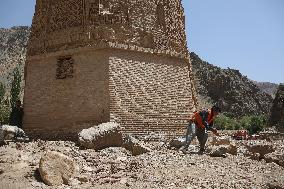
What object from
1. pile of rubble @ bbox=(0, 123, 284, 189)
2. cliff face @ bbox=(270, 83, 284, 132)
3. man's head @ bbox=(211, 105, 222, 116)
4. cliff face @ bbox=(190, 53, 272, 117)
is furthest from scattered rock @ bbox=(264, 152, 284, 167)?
cliff face @ bbox=(190, 53, 272, 117)

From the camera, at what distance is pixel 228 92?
53.7 metres

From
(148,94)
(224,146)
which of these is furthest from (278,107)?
(224,146)

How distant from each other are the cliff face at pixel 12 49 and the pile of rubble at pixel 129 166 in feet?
170

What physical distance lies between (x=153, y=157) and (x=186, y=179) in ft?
4.96

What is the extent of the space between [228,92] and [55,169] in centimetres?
4976

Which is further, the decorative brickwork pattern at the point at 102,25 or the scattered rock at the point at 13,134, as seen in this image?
the decorative brickwork pattern at the point at 102,25

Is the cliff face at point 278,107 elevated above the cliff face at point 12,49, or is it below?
below

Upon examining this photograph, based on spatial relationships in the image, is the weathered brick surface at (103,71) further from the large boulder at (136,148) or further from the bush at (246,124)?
the bush at (246,124)

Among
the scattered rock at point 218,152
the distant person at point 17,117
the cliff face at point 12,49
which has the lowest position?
the scattered rock at point 218,152

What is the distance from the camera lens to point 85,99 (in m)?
10.9

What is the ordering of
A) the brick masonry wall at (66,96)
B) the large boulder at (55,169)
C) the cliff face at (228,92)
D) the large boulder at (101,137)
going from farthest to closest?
1. the cliff face at (228,92)
2. the brick masonry wall at (66,96)
3. the large boulder at (101,137)
4. the large boulder at (55,169)

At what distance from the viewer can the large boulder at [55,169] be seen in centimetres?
602

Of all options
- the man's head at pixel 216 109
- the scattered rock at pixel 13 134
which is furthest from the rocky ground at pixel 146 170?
the scattered rock at pixel 13 134

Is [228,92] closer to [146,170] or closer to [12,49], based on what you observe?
[12,49]
